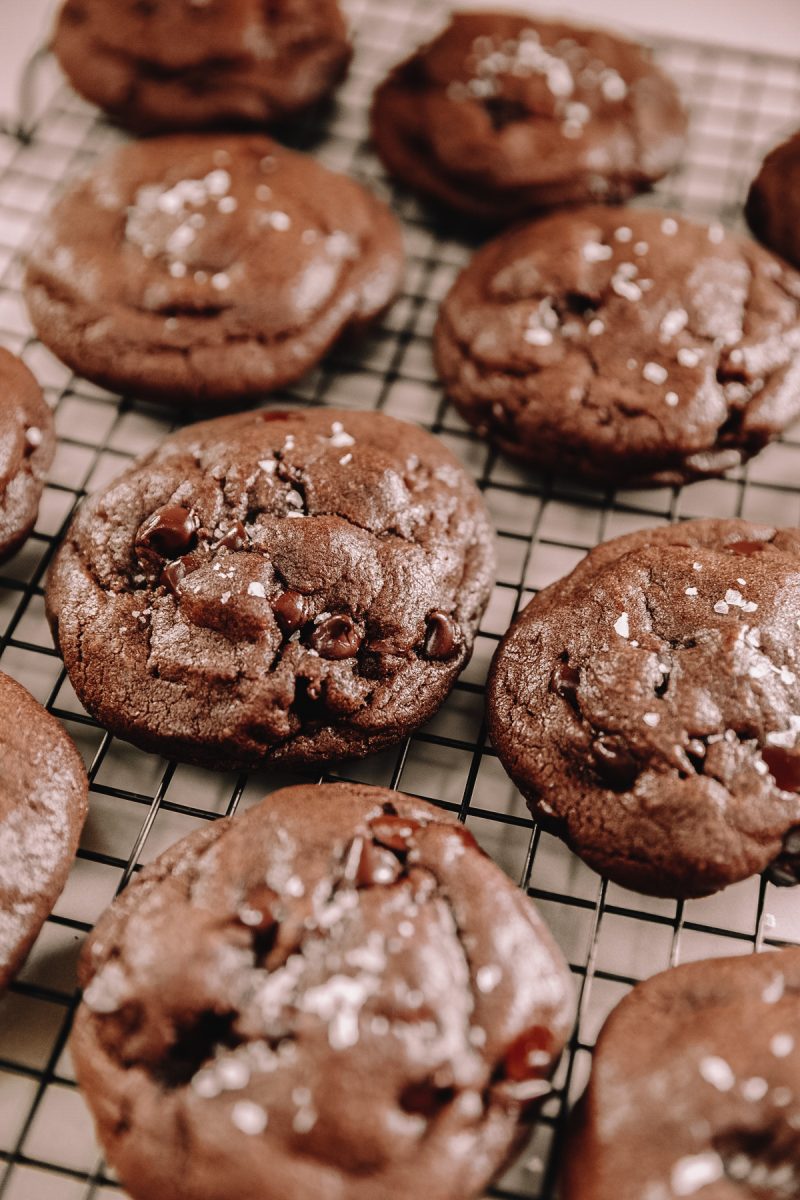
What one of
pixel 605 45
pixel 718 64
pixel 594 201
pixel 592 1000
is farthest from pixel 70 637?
pixel 718 64

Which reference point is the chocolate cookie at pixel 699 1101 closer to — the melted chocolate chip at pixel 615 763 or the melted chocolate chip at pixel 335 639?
the melted chocolate chip at pixel 615 763

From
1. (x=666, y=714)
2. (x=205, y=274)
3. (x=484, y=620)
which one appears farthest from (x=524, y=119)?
(x=666, y=714)

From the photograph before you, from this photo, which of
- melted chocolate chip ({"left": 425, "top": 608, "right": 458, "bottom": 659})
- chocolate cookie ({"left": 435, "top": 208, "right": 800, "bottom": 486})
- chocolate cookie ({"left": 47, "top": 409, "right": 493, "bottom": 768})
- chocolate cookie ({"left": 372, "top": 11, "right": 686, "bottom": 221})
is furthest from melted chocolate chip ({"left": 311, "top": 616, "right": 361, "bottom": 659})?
chocolate cookie ({"left": 372, "top": 11, "right": 686, "bottom": 221})

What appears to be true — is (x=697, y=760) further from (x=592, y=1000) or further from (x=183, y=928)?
(x=183, y=928)

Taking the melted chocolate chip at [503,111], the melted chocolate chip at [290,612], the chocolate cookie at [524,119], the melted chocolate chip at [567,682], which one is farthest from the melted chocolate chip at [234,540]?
the melted chocolate chip at [503,111]

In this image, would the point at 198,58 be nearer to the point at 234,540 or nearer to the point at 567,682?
the point at 234,540

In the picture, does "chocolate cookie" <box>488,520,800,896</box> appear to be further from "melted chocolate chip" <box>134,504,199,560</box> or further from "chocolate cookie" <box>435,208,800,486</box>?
"melted chocolate chip" <box>134,504,199,560</box>
